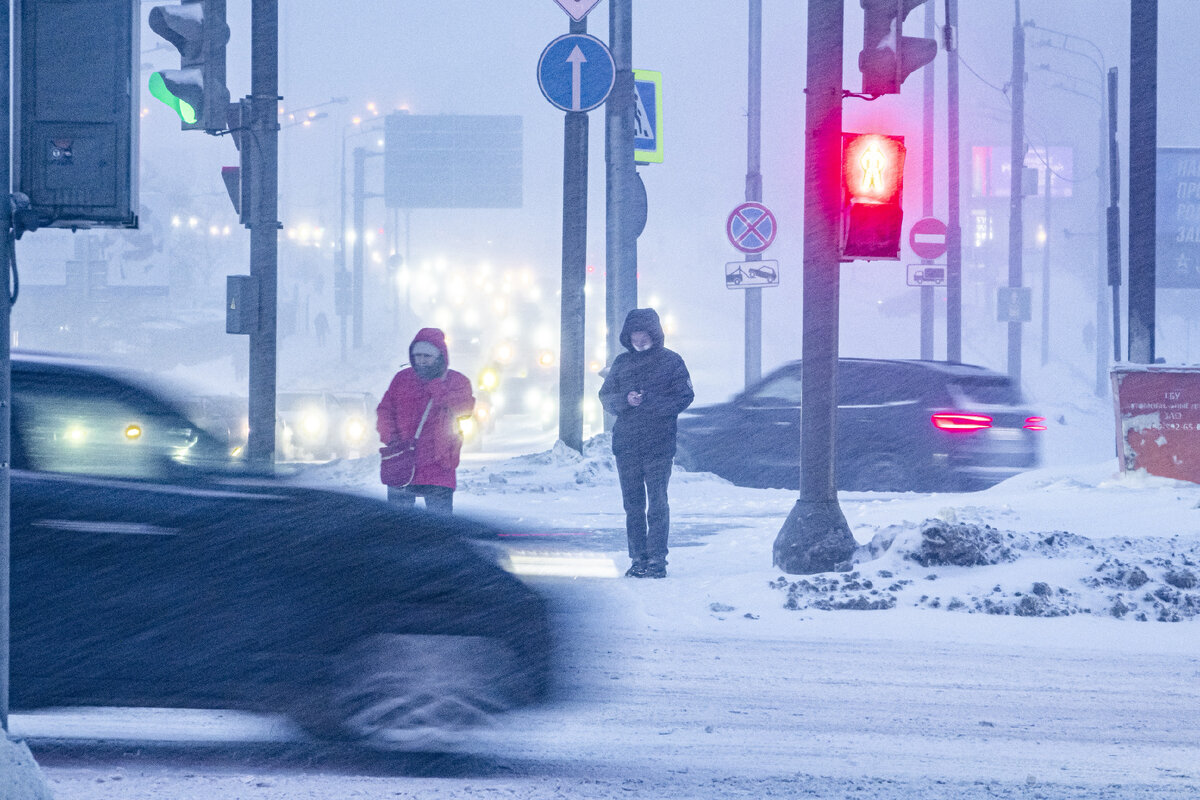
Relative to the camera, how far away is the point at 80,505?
16.0 ft

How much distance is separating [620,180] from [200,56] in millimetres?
7095

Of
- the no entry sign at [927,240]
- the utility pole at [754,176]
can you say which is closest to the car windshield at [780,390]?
the utility pole at [754,176]

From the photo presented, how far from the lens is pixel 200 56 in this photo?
10695 millimetres

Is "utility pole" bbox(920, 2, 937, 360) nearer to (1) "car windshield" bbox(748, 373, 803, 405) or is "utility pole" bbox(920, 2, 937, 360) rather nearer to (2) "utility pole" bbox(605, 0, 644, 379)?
(2) "utility pole" bbox(605, 0, 644, 379)

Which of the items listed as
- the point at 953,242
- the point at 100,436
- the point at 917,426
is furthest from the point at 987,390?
the point at 953,242

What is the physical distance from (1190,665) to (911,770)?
2520 millimetres

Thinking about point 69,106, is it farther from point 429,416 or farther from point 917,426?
point 917,426

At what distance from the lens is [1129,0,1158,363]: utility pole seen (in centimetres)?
1402

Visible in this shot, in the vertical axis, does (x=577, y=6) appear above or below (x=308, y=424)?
above

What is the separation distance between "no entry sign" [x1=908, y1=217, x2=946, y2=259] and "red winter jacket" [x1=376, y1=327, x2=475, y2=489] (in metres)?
19.8

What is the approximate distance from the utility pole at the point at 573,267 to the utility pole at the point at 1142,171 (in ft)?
21.0

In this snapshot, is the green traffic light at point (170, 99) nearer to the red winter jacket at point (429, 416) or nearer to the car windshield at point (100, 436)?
the red winter jacket at point (429, 416)

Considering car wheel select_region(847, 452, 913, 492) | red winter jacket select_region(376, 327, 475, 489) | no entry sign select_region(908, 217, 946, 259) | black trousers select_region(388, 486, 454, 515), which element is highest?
no entry sign select_region(908, 217, 946, 259)

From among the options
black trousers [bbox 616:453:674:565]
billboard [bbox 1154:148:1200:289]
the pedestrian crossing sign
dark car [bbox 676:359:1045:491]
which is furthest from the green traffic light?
billboard [bbox 1154:148:1200:289]
